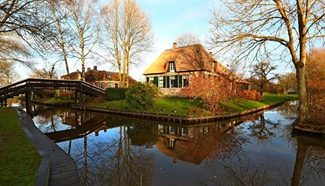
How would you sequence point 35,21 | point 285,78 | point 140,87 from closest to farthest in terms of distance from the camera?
1. point 35,21
2. point 140,87
3. point 285,78

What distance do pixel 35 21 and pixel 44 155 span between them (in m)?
5.08

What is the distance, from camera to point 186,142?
9.23 metres

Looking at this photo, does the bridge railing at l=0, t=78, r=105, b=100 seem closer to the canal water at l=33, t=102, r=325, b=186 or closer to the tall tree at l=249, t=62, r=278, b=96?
the canal water at l=33, t=102, r=325, b=186

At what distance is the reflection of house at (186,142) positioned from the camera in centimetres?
736

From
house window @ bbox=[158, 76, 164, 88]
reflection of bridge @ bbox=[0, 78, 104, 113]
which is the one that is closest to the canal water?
reflection of bridge @ bbox=[0, 78, 104, 113]

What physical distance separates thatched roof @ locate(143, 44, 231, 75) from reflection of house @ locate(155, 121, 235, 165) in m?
11.5

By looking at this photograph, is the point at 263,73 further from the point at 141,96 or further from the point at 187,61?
the point at 141,96

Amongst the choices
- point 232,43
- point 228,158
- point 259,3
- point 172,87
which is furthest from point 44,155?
point 172,87

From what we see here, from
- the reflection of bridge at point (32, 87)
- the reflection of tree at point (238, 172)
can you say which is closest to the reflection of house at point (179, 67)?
the reflection of bridge at point (32, 87)

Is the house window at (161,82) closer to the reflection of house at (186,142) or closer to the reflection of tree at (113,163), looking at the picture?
the reflection of house at (186,142)

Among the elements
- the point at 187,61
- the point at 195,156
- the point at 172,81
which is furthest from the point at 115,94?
the point at 195,156

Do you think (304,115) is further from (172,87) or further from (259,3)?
(172,87)

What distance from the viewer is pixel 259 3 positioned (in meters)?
9.41

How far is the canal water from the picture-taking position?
17.7ft
